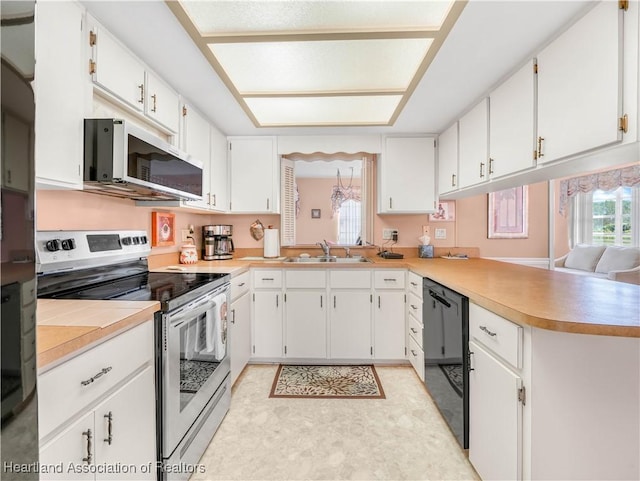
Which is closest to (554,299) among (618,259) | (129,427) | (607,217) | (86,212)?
(129,427)

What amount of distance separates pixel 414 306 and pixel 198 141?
7.27 ft

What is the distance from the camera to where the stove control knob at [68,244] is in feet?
4.51

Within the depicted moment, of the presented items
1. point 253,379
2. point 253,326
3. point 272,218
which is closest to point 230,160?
point 272,218

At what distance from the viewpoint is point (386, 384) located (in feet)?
7.54

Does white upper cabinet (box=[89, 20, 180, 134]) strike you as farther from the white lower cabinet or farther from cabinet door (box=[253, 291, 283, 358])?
cabinet door (box=[253, 291, 283, 358])

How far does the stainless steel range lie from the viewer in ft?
4.08

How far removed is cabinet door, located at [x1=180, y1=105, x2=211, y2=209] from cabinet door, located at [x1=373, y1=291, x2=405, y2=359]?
172 cm

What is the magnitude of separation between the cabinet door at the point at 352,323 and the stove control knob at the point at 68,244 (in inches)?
72.4

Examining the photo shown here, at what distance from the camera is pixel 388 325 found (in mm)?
2596

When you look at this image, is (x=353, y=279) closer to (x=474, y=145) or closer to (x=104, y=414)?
(x=474, y=145)

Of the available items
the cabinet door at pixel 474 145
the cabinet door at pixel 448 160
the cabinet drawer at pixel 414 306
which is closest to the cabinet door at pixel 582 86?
the cabinet door at pixel 474 145

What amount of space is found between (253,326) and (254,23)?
2231 mm

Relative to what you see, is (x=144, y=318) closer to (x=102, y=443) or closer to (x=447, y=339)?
(x=102, y=443)

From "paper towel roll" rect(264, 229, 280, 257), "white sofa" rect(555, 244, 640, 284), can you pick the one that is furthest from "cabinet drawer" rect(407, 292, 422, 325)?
Result: "white sofa" rect(555, 244, 640, 284)
